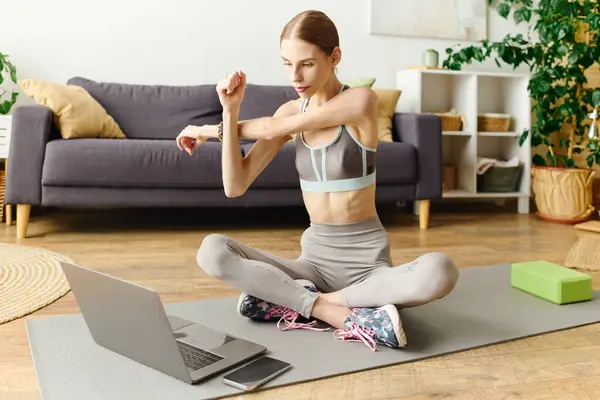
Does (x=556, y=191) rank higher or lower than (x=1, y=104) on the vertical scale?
lower

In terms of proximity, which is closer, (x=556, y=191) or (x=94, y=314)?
(x=94, y=314)

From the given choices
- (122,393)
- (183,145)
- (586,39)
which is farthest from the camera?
(586,39)

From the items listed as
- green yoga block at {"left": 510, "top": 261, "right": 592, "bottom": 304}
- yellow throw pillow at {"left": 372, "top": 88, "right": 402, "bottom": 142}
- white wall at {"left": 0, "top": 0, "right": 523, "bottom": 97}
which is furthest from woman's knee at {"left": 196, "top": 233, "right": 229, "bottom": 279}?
white wall at {"left": 0, "top": 0, "right": 523, "bottom": 97}

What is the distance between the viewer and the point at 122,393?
1.24 m

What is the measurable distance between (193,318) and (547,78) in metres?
2.95

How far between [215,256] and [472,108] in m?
2.89

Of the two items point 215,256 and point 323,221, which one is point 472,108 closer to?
point 323,221

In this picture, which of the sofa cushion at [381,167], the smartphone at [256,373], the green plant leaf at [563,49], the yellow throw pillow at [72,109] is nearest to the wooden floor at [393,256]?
the smartphone at [256,373]

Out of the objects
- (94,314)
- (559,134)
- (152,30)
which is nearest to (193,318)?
(94,314)

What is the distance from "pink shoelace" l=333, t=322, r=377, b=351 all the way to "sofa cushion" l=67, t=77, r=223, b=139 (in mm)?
2318

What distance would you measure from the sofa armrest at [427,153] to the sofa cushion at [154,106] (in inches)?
45.8

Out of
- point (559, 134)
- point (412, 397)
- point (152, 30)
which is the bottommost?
point (412, 397)

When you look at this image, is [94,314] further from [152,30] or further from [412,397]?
[152,30]

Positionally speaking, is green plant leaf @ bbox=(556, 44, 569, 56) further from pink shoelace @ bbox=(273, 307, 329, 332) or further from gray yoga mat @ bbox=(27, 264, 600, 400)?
pink shoelace @ bbox=(273, 307, 329, 332)
